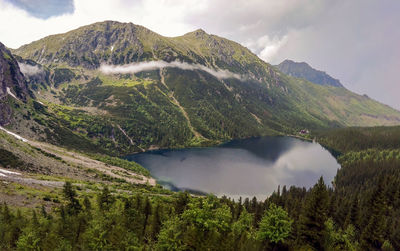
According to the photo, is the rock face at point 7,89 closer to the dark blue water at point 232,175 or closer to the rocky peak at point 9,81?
the rocky peak at point 9,81

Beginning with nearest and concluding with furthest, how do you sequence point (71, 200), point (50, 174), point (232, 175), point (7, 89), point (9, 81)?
point (71, 200), point (50, 174), point (232, 175), point (7, 89), point (9, 81)

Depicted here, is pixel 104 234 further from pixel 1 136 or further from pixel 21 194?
pixel 1 136

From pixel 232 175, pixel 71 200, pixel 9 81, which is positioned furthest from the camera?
pixel 9 81

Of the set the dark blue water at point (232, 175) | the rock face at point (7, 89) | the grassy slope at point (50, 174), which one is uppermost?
the rock face at point (7, 89)

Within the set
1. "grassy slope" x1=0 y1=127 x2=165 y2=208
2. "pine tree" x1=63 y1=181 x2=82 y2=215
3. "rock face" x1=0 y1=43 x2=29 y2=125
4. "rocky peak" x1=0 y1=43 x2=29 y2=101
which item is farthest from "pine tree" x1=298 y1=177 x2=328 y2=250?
"rocky peak" x1=0 y1=43 x2=29 y2=101

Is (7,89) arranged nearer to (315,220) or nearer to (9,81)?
(9,81)

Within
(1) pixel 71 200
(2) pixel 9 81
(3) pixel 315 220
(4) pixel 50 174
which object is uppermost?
(2) pixel 9 81

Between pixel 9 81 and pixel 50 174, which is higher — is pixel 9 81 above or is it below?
above

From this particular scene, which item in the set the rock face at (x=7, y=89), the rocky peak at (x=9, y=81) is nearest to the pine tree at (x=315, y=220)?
the rock face at (x=7, y=89)

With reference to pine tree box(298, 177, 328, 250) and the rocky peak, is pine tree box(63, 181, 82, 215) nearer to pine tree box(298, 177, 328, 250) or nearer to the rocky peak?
pine tree box(298, 177, 328, 250)

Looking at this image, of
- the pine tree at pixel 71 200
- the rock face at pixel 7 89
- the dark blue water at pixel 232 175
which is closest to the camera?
the pine tree at pixel 71 200

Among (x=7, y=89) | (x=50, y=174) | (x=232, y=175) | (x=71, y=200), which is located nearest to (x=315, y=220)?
(x=71, y=200)

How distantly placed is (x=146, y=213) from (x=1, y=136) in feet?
358

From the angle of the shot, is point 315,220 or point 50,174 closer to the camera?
point 315,220
